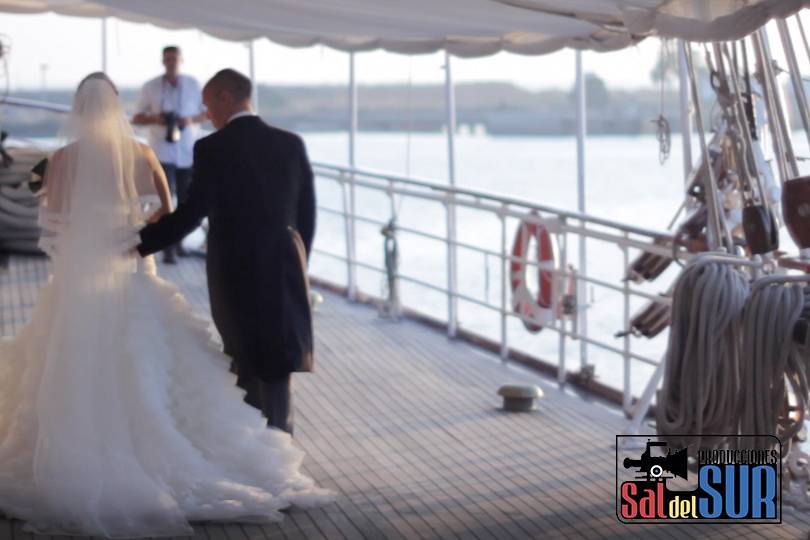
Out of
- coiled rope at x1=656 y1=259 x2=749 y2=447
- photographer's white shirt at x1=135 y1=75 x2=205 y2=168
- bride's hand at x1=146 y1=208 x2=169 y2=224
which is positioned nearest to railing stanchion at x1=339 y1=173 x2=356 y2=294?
photographer's white shirt at x1=135 y1=75 x2=205 y2=168

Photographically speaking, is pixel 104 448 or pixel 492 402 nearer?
pixel 104 448

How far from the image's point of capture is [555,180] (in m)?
42.7

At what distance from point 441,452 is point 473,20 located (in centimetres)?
183

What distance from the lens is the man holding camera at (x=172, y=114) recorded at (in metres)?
8.94

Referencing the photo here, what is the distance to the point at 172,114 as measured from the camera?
8906 mm

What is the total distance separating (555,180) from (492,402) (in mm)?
A: 37223

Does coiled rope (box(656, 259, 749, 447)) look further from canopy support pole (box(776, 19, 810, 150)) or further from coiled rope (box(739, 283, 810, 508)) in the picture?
canopy support pole (box(776, 19, 810, 150))

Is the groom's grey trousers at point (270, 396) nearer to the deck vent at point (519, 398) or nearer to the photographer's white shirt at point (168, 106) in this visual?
the deck vent at point (519, 398)

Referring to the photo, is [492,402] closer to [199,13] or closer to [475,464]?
[475,464]

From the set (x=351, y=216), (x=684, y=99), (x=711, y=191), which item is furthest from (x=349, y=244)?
(x=711, y=191)

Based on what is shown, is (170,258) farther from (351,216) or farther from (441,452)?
(441,452)

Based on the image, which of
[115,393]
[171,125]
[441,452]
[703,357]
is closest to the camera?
[703,357]

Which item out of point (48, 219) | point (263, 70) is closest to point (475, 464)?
point (48, 219)

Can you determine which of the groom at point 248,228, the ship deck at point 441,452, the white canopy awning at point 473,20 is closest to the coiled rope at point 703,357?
the ship deck at point 441,452
